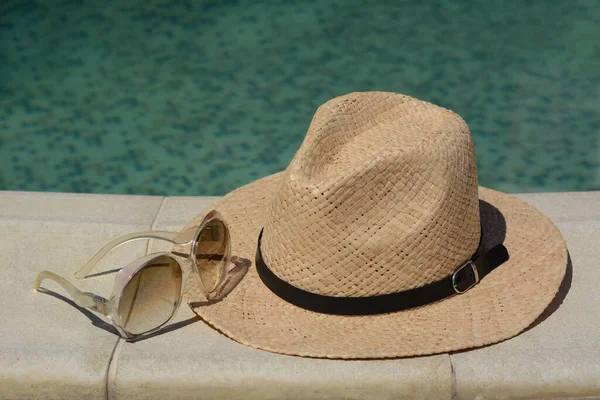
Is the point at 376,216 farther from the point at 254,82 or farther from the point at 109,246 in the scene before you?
the point at 254,82

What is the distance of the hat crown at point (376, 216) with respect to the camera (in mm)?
1902

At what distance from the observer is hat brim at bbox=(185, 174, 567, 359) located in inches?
73.1

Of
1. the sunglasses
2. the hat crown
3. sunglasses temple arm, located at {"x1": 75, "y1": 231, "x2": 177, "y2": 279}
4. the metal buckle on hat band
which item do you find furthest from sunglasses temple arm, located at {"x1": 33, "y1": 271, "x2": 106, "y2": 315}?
the metal buckle on hat band

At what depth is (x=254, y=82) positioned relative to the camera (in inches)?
191

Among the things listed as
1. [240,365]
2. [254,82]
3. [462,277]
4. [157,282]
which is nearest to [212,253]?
[157,282]

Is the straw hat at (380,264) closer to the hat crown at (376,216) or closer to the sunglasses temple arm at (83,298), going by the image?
the hat crown at (376,216)

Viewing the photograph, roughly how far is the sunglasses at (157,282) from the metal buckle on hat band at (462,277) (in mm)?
586

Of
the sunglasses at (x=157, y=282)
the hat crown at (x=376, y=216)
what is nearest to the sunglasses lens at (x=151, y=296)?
the sunglasses at (x=157, y=282)

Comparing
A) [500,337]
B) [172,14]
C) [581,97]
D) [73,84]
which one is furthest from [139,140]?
[500,337]

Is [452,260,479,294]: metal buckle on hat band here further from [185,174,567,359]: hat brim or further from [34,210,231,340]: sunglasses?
[34,210,231,340]: sunglasses

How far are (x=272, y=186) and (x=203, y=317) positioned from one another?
0.64m

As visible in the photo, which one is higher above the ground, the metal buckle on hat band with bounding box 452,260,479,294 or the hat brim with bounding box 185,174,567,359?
the metal buckle on hat band with bounding box 452,260,479,294

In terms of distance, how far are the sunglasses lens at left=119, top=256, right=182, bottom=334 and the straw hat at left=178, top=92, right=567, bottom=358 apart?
93 millimetres

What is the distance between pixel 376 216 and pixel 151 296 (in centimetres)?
57
